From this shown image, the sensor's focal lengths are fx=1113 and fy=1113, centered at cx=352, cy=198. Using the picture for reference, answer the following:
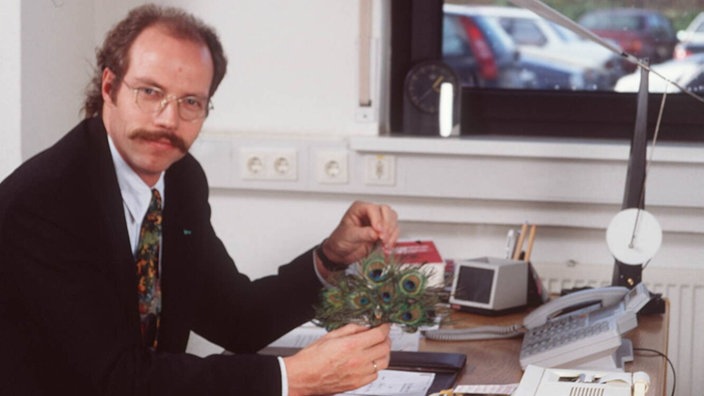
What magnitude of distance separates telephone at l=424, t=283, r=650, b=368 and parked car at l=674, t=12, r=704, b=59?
106cm

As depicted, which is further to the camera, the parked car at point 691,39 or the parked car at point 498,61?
the parked car at point 498,61

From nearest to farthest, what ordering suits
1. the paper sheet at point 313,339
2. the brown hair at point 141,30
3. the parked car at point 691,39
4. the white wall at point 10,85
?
the brown hair at point 141,30
the paper sheet at point 313,339
the white wall at point 10,85
the parked car at point 691,39

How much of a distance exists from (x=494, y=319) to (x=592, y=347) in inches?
18.3

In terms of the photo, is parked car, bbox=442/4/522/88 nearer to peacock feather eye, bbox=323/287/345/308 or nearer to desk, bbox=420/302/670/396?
desk, bbox=420/302/670/396

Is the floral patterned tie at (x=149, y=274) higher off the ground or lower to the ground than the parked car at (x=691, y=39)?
lower

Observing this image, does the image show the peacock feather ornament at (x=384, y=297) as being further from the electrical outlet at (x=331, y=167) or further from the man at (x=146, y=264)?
the electrical outlet at (x=331, y=167)

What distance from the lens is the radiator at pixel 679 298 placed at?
9.50 ft

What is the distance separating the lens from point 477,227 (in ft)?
9.79

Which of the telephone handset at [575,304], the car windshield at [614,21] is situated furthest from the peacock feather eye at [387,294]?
the car windshield at [614,21]

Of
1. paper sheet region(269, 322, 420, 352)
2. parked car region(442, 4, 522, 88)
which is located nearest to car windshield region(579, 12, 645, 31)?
parked car region(442, 4, 522, 88)

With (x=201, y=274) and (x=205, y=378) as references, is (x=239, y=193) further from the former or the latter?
(x=205, y=378)

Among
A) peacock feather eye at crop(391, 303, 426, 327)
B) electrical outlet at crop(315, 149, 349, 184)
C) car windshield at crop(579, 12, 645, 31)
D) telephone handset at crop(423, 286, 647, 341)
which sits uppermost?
car windshield at crop(579, 12, 645, 31)

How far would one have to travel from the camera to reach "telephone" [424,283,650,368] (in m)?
1.88

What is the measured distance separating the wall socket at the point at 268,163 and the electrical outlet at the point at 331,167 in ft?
0.20
